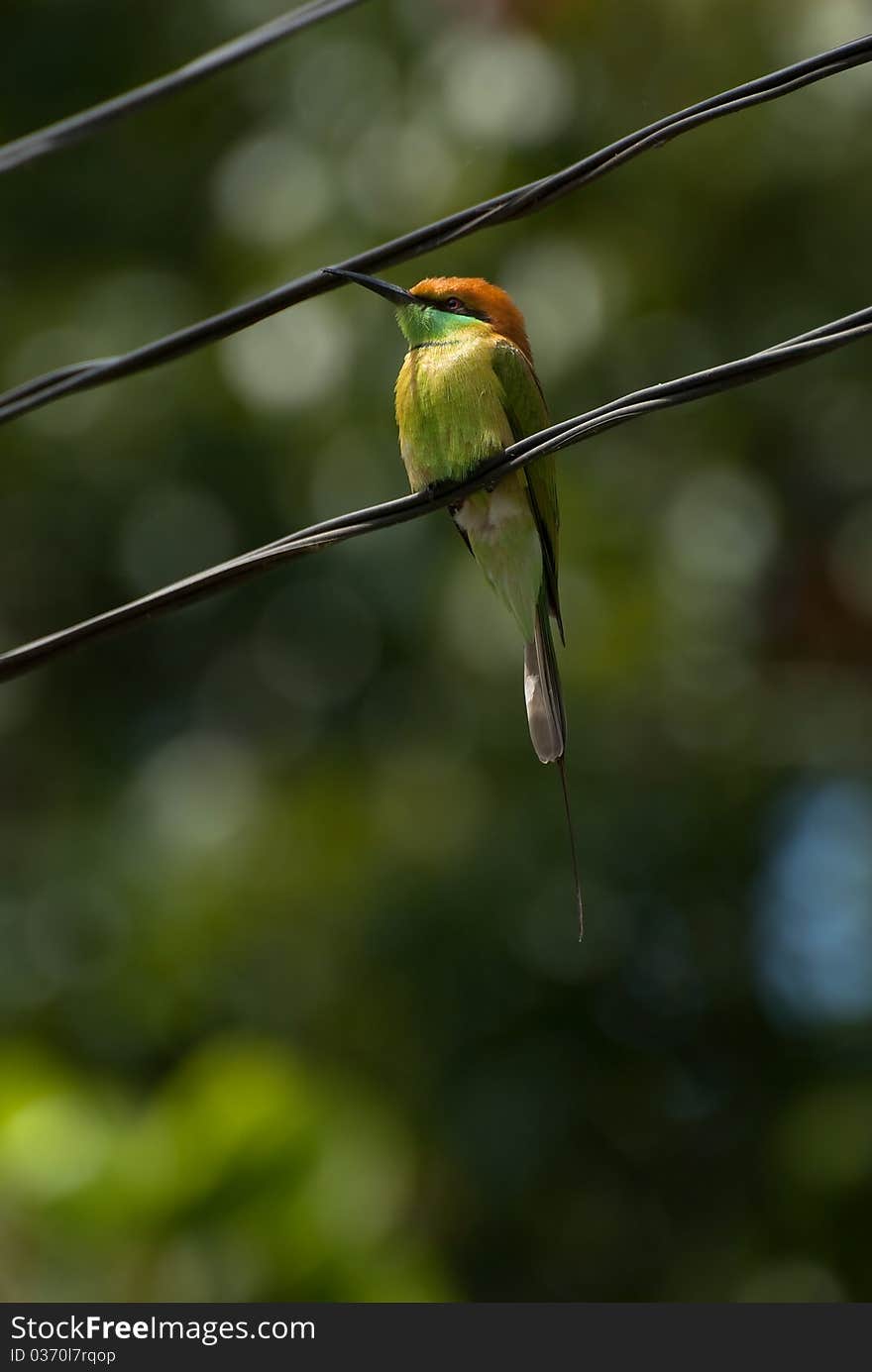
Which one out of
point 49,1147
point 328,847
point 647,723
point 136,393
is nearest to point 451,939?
point 328,847

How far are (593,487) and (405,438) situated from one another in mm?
2804

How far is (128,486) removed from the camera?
6047mm

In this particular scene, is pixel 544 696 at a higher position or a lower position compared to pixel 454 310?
lower

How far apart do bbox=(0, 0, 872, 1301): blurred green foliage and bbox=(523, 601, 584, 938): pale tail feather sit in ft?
5.66

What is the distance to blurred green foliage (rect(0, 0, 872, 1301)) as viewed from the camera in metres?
5.18

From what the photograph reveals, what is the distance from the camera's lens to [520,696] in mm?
5266

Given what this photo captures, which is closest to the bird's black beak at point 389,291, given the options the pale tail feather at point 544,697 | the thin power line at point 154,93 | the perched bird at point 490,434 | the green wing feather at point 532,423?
the perched bird at point 490,434

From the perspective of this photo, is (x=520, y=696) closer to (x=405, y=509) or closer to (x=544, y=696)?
(x=544, y=696)

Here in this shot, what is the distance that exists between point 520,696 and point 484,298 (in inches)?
84.6

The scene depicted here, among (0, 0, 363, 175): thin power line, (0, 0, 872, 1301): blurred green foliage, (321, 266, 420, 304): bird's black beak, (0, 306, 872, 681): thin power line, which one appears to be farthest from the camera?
(0, 0, 872, 1301): blurred green foliage

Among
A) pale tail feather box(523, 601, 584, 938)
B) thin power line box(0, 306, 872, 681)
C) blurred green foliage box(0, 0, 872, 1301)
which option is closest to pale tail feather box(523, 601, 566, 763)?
pale tail feather box(523, 601, 584, 938)

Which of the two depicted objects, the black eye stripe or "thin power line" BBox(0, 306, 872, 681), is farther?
the black eye stripe

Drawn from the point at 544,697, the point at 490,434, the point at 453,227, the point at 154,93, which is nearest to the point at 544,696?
the point at 544,697

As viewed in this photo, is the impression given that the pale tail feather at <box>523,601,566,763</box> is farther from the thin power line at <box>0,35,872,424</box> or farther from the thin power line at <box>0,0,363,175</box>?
the thin power line at <box>0,0,363,175</box>
